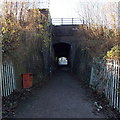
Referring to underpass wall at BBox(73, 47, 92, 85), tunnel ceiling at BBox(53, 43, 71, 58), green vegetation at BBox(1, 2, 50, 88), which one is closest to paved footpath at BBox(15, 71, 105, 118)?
green vegetation at BBox(1, 2, 50, 88)

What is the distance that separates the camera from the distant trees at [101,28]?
803 centimetres

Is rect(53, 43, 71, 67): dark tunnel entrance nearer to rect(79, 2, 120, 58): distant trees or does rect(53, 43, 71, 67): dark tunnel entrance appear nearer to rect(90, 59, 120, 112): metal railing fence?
rect(79, 2, 120, 58): distant trees

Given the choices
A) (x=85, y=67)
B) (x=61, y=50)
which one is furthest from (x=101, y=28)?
(x=61, y=50)

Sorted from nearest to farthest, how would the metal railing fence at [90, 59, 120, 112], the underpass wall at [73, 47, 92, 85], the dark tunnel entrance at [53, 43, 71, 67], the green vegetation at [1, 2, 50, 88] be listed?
the metal railing fence at [90, 59, 120, 112], the green vegetation at [1, 2, 50, 88], the underpass wall at [73, 47, 92, 85], the dark tunnel entrance at [53, 43, 71, 67]

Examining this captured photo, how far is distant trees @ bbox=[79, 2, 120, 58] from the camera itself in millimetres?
8031

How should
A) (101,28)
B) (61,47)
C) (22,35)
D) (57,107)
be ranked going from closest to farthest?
(57,107)
(22,35)
(101,28)
(61,47)

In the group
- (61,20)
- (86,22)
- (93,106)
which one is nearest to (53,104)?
(93,106)

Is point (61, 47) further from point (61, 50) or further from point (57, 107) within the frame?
point (57, 107)

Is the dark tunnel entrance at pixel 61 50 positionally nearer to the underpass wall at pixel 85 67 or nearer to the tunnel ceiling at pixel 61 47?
the tunnel ceiling at pixel 61 47

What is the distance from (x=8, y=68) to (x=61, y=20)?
45.5 feet

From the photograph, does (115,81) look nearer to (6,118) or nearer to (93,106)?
(93,106)

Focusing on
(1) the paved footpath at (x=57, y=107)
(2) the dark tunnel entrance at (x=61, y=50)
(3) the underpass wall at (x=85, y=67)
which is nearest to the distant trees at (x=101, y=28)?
(3) the underpass wall at (x=85, y=67)

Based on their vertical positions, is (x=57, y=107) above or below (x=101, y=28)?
below

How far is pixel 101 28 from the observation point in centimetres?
1027
